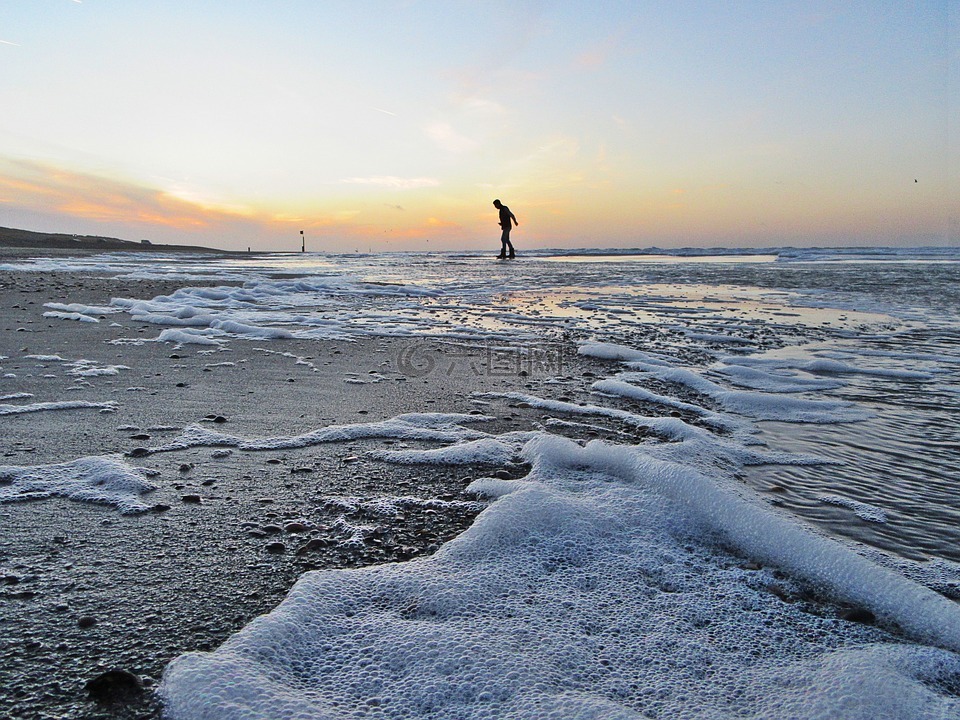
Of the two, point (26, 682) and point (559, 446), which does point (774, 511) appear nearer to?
point (559, 446)

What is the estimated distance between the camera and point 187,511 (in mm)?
1979

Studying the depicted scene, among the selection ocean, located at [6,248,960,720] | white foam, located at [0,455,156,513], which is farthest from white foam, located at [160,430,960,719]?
white foam, located at [0,455,156,513]

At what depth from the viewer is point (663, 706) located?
4.01 feet

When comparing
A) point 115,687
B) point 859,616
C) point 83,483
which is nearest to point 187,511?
point 83,483

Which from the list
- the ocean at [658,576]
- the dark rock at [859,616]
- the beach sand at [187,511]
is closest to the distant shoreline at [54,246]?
the beach sand at [187,511]

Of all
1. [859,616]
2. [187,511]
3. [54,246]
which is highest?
[54,246]

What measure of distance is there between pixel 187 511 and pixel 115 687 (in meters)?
0.86

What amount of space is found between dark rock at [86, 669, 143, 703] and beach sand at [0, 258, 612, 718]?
2 cm

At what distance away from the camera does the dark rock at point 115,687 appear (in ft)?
3.76

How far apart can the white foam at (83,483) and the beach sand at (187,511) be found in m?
0.06

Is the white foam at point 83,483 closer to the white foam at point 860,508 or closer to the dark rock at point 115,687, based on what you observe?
the dark rock at point 115,687

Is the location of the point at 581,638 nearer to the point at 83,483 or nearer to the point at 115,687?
the point at 115,687

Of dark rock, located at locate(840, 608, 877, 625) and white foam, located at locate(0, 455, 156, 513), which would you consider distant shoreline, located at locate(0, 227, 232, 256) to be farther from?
dark rock, located at locate(840, 608, 877, 625)

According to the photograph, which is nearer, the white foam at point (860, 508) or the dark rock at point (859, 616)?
the dark rock at point (859, 616)
